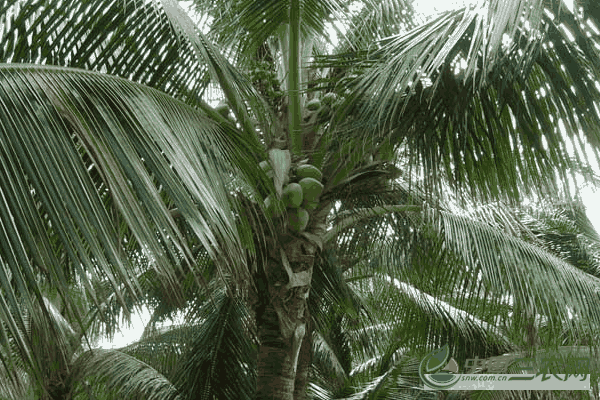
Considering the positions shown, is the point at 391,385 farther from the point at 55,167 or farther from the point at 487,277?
the point at 55,167

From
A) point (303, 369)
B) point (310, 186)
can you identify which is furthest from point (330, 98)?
point (303, 369)

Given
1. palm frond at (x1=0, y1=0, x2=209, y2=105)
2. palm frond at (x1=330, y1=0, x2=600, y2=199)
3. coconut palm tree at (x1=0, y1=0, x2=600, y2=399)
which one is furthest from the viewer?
palm frond at (x1=0, y1=0, x2=209, y2=105)

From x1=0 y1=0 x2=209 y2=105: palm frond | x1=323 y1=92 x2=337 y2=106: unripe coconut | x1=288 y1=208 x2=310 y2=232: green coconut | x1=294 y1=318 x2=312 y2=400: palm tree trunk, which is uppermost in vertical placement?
x1=0 y1=0 x2=209 y2=105: palm frond

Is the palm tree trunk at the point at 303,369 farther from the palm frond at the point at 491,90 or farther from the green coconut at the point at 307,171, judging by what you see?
the palm frond at the point at 491,90

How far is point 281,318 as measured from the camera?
310 centimetres

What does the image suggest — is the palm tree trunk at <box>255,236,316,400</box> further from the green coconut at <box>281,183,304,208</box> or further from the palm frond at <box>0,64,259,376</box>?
the palm frond at <box>0,64,259,376</box>

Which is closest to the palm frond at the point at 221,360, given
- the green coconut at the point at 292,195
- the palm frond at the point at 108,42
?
the green coconut at the point at 292,195

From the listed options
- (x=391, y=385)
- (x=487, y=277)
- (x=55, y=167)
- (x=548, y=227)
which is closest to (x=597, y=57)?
(x=55, y=167)

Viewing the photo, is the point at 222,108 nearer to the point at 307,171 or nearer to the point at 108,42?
the point at 307,171

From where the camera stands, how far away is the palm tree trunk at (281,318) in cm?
309

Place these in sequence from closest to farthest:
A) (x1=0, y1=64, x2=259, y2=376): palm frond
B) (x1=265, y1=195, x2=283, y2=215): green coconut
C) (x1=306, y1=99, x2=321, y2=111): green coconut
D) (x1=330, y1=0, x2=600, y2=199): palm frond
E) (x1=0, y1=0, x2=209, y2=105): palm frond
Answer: (x1=0, y1=64, x2=259, y2=376): palm frond
(x1=330, y1=0, x2=600, y2=199): palm frond
(x1=0, y1=0, x2=209, y2=105): palm frond
(x1=265, y1=195, x2=283, y2=215): green coconut
(x1=306, y1=99, x2=321, y2=111): green coconut

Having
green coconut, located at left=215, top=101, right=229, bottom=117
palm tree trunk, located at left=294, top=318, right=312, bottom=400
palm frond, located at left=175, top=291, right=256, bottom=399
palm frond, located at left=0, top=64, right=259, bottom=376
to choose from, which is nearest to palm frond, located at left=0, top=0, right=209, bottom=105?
green coconut, located at left=215, top=101, right=229, bottom=117

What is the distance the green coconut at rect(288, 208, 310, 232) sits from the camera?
9.75 ft

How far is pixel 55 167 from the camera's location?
136cm
